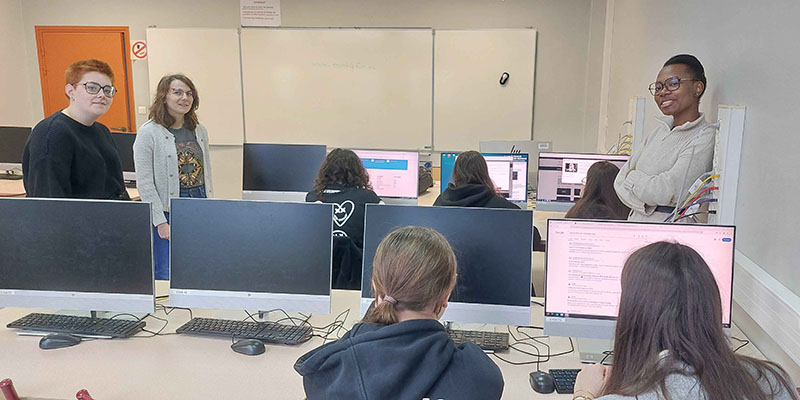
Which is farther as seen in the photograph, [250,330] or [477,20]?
[477,20]

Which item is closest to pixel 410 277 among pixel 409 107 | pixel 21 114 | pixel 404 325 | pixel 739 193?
pixel 404 325

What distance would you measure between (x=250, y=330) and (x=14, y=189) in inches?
133

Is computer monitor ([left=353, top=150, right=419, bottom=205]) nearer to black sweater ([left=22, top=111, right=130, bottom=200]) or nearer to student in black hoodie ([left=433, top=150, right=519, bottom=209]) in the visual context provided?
student in black hoodie ([left=433, top=150, right=519, bottom=209])

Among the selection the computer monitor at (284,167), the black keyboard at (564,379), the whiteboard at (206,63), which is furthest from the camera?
the whiteboard at (206,63)

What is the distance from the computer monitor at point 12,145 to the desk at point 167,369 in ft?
10.9

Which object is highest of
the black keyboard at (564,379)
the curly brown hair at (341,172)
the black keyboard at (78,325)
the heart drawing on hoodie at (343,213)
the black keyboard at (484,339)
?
the curly brown hair at (341,172)

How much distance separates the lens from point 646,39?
11.8 feet

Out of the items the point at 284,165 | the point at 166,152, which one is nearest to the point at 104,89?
the point at 166,152

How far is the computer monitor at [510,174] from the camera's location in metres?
3.70

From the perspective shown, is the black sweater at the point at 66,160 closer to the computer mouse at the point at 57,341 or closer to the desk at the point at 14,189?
the computer mouse at the point at 57,341

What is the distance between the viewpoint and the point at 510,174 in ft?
12.2

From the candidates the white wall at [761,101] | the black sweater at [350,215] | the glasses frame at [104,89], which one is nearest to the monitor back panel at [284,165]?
the black sweater at [350,215]

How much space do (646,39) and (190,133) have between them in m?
2.81

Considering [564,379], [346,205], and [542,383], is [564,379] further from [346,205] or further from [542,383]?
[346,205]
